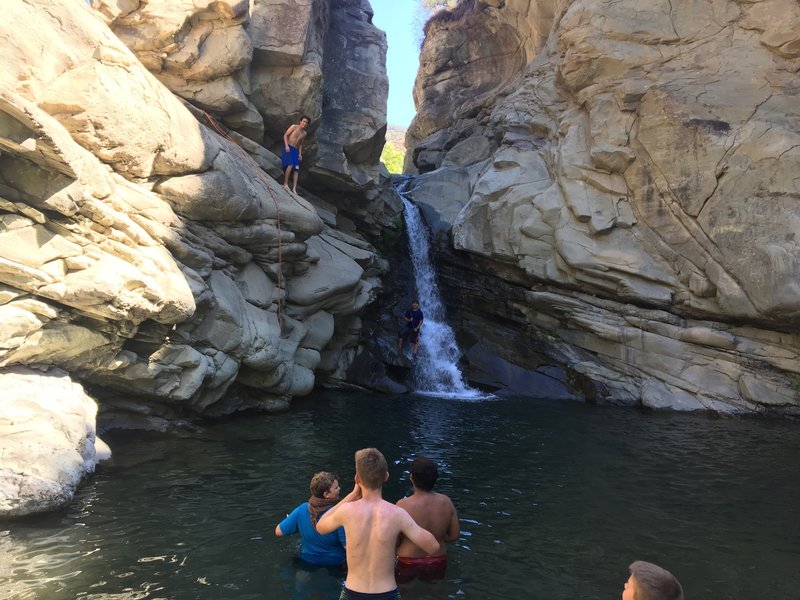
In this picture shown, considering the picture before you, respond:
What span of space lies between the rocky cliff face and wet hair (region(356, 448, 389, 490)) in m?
4.85

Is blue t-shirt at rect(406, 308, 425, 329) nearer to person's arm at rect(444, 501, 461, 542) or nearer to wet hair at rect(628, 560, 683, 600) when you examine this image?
person's arm at rect(444, 501, 461, 542)

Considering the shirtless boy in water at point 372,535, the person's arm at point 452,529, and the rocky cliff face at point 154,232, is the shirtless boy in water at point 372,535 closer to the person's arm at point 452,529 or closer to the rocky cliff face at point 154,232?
the person's arm at point 452,529

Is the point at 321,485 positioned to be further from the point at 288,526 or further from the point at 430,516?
the point at 430,516

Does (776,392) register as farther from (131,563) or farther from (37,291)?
(37,291)

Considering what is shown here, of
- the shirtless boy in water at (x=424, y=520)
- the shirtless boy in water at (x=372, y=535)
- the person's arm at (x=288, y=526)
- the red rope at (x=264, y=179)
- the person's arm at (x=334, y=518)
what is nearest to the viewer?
the shirtless boy in water at (x=372, y=535)

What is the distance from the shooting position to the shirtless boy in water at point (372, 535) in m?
4.31

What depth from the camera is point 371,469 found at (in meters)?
4.35

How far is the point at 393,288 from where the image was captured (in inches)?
850

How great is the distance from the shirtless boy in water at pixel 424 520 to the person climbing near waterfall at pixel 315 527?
25.3 inches

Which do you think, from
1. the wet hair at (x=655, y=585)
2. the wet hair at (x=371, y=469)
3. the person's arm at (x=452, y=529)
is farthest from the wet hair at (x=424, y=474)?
the wet hair at (x=655, y=585)

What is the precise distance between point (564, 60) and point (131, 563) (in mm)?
19988

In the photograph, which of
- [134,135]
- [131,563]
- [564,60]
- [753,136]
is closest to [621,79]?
[564,60]

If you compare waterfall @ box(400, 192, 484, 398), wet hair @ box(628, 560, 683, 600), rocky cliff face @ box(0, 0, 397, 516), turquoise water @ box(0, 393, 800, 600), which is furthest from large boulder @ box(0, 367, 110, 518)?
waterfall @ box(400, 192, 484, 398)

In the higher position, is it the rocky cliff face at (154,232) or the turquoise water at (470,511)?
the rocky cliff face at (154,232)
